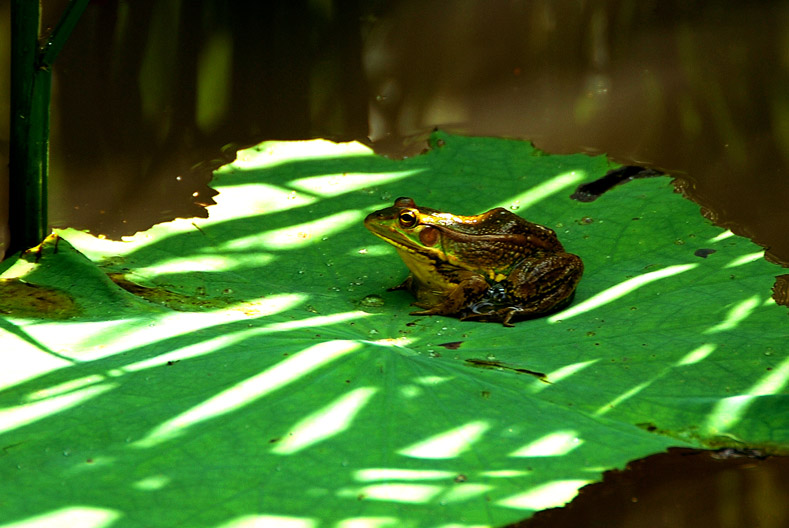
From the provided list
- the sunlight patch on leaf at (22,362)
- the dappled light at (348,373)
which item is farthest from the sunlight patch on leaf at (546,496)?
the sunlight patch on leaf at (22,362)

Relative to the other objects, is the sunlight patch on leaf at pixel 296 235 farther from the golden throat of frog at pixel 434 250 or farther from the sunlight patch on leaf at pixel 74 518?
Answer: the sunlight patch on leaf at pixel 74 518

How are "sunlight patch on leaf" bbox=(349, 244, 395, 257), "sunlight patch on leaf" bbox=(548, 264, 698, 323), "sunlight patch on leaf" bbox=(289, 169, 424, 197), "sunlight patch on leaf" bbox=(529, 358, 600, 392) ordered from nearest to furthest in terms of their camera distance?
"sunlight patch on leaf" bbox=(529, 358, 600, 392) < "sunlight patch on leaf" bbox=(548, 264, 698, 323) < "sunlight patch on leaf" bbox=(349, 244, 395, 257) < "sunlight patch on leaf" bbox=(289, 169, 424, 197)

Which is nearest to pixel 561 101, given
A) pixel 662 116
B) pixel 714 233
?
pixel 662 116

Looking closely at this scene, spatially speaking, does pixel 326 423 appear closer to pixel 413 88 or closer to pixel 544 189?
pixel 544 189

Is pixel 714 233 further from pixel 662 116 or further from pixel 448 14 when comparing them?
pixel 448 14

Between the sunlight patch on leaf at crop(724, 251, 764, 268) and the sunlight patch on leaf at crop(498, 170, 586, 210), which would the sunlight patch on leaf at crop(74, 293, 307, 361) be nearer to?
the sunlight patch on leaf at crop(498, 170, 586, 210)

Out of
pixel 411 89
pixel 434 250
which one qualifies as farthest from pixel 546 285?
pixel 411 89

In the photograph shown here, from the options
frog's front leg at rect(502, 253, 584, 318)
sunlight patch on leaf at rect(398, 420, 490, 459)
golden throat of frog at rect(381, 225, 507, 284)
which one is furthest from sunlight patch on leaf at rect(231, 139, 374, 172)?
sunlight patch on leaf at rect(398, 420, 490, 459)
